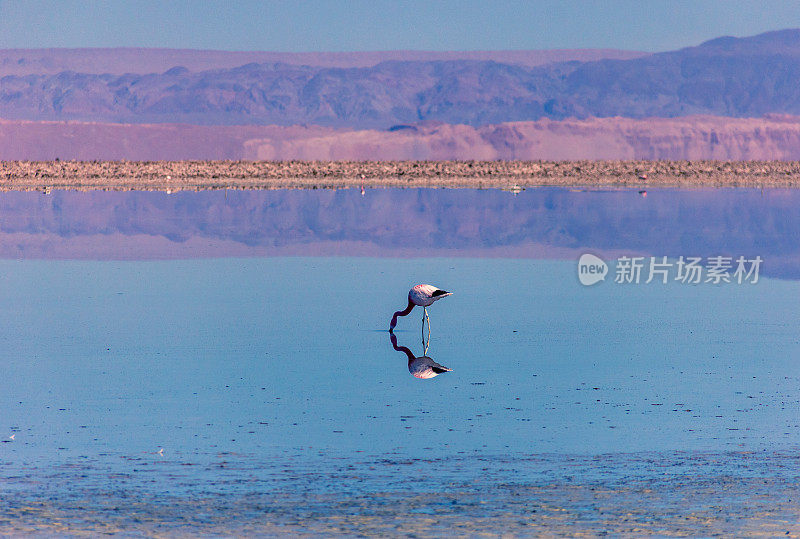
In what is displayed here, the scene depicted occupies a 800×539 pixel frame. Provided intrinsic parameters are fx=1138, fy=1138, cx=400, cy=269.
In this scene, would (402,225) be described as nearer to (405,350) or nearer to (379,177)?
(405,350)

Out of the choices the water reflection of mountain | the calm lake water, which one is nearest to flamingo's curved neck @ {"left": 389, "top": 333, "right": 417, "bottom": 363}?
the calm lake water

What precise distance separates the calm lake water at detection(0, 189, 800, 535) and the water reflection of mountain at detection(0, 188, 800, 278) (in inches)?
46.1

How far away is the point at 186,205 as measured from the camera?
54.2m

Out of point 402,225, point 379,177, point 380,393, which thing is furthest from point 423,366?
point 379,177

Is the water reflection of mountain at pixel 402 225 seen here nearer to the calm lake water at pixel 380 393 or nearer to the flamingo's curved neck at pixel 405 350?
the calm lake water at pixel 380 393

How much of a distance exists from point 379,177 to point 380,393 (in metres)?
72.6

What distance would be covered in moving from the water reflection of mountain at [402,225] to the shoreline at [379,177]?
10.4 meters

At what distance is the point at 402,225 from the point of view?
4166cm

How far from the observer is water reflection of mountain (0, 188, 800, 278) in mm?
33094

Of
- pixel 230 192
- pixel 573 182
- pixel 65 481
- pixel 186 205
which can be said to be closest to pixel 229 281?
pixel 65 481

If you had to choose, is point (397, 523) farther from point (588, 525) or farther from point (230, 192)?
point (230, 192)

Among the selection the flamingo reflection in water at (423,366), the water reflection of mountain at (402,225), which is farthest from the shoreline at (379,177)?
the flamingo reflection in water at (423,366)

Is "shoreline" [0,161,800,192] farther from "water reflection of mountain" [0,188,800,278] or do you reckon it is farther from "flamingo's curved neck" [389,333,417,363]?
"flamingo's curved neck" [389,333,417,363]

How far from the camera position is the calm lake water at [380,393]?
30.9 ft
